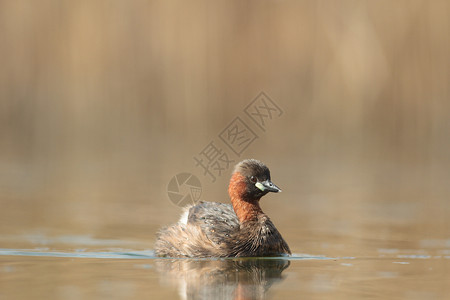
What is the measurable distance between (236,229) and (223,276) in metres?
1.31

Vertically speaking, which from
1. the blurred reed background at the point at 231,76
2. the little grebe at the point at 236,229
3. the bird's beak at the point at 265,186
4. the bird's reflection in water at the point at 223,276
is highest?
the blurred reed background at the point at 231,76

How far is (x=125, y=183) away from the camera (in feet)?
46.9

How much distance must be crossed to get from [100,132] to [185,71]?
2.80 meters

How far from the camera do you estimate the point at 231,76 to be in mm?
17922

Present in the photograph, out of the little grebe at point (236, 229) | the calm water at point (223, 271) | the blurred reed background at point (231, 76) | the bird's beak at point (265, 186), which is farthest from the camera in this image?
the blurred reed background at point (231, 76)

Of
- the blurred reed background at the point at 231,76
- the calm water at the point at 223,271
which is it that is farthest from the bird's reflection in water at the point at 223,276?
the blurred reed background at the point at 231,76

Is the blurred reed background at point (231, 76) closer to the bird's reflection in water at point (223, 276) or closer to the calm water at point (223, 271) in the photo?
the calm water at point (223, 271)

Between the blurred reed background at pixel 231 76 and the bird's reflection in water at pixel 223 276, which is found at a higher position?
the blurred reed background at pixel 231 76

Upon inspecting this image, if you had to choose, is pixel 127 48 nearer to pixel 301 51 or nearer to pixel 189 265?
pixel 301 51

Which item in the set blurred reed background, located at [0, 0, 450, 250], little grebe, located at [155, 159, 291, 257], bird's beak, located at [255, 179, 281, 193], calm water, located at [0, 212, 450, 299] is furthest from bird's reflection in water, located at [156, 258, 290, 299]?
blurred reed background, located at [0, 0, 450, 250]

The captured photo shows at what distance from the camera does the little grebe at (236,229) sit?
8.39 m

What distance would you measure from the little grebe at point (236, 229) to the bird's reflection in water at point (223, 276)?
147 millimetres

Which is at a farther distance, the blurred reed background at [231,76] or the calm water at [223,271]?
the blurred reed background at [231,76]

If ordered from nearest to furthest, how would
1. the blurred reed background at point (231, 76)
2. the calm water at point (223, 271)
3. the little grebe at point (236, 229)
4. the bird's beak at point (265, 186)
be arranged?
the calm water at point (223, 271) → the little grebe at point (236, 229) → the bird's beak at point (265, 186) → the blurred reed background at point (231, 76)
